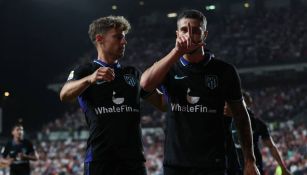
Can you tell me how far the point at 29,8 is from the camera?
32812 mm

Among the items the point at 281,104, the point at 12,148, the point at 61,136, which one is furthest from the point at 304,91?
the point at 12,148

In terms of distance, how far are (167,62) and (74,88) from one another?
0.98m

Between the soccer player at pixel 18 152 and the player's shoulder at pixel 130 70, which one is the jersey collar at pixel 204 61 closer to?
the player's shoulder at pixel 130 70

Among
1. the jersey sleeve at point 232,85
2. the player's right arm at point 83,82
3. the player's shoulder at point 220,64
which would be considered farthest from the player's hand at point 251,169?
the player's right arm at point 83,82

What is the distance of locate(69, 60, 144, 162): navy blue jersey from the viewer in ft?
14.9

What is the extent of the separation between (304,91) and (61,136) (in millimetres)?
13888

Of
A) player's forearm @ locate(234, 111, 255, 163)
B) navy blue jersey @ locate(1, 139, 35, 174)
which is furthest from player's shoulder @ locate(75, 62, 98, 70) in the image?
navy blue jersey @ locate(1, 139, 35, 174)

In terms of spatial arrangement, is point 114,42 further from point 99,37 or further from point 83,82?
point 83,82

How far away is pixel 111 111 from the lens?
457 centimetres

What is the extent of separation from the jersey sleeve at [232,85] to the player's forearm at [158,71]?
1.62ft

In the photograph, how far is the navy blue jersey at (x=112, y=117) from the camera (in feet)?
14.9

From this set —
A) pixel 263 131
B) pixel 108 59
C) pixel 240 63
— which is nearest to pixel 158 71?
pixel 108 59

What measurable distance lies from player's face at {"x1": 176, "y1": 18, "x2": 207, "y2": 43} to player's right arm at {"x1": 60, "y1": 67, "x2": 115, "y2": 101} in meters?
0.59

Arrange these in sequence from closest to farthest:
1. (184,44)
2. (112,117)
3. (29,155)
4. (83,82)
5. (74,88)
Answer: (184,44)
(83,82)
(74,88)
(112,117)
(29,155)
